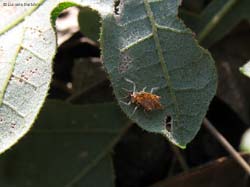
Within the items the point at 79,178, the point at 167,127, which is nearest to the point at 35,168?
the point at 79,178

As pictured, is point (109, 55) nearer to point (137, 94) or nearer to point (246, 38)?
→ point (137, 94)

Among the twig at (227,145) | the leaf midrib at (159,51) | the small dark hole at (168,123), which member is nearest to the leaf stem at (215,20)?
the twig at (227,145)

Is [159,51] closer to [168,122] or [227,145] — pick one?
[168,122]

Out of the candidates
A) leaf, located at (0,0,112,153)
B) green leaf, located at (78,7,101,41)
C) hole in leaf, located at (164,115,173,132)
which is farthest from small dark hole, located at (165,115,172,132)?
green leaf, located at (78,7,101,41)

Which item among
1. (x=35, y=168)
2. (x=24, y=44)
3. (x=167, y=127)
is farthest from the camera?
(x=35, y=168)

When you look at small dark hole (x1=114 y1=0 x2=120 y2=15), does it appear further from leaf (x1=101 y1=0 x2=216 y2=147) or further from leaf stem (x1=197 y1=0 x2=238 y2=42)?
leaf stem (x1=197 y1=0 x2=238 y2=42)

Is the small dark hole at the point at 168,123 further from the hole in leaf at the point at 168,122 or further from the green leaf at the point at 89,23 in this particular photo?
the green leaf at the point at 89,23
